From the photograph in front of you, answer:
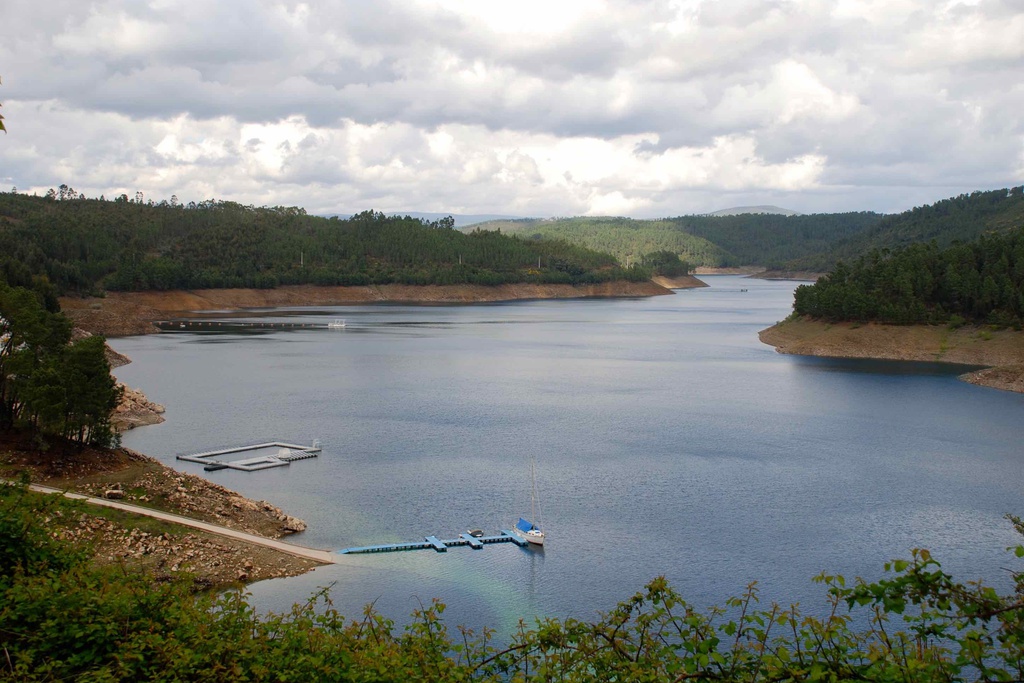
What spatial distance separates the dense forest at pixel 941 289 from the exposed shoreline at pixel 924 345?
830mm

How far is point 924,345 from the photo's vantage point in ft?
187

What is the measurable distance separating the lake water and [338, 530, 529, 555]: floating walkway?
309mm

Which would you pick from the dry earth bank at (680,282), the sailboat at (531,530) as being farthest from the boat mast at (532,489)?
the dry earth bank at (680,282)

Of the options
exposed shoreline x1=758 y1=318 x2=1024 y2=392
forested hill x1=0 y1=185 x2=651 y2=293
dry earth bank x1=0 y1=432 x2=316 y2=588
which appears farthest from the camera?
forested hill x1=0 y1=185 x2=651 y2=293

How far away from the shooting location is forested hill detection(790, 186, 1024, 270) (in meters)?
120

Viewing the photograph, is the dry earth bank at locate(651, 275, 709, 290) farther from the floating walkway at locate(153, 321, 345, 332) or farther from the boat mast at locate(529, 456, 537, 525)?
the boat mast at locate(529, 456, 537, 525)

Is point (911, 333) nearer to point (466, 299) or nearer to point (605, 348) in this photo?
point (605, 348)

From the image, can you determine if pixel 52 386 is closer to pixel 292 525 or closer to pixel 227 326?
pixel 292 525

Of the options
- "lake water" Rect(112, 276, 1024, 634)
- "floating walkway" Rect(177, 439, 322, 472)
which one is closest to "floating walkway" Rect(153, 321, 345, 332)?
"lake water" Rect(112, 276, 1024, 634)

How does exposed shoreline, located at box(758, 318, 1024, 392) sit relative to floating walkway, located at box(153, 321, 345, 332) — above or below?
above

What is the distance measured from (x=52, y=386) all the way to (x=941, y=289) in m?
54.0

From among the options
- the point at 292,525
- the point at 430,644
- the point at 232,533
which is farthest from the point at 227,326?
the point at 430,644

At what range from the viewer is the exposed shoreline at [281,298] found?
75513mm

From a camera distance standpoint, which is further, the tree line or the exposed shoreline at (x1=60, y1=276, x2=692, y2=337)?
the exposed shoreline at (x1=60, y1=276, x2=692, y2=337)
